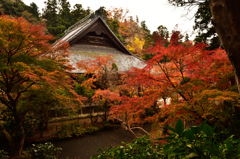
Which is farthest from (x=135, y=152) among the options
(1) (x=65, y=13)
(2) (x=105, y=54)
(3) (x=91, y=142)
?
(1) (x=65, y=13)

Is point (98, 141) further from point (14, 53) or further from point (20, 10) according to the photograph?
point (20, 10)

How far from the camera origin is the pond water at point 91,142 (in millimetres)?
4688

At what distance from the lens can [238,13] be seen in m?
1.19

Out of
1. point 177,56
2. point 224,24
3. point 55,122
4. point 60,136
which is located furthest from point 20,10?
point 224,24

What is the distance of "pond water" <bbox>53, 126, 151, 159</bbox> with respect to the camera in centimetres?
469

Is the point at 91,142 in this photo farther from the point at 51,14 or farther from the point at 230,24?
the point at 51,14

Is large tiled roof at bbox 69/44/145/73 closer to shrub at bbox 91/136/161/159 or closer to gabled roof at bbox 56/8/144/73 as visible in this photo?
gabled roof at bbox 56/8/144/73

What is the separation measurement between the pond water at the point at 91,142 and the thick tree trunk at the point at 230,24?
4.55 m

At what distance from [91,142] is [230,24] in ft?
19.0

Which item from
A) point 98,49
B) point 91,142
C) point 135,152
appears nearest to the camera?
point 135,152

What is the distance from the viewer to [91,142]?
18.4 ft

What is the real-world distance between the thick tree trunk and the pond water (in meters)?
4.55

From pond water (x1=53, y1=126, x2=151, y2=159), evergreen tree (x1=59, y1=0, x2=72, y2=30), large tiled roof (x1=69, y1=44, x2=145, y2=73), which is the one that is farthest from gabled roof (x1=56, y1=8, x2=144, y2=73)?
evergreen tree (x1=59, y1=0, x2=72, y2=30)

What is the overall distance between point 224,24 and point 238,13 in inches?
4.7
